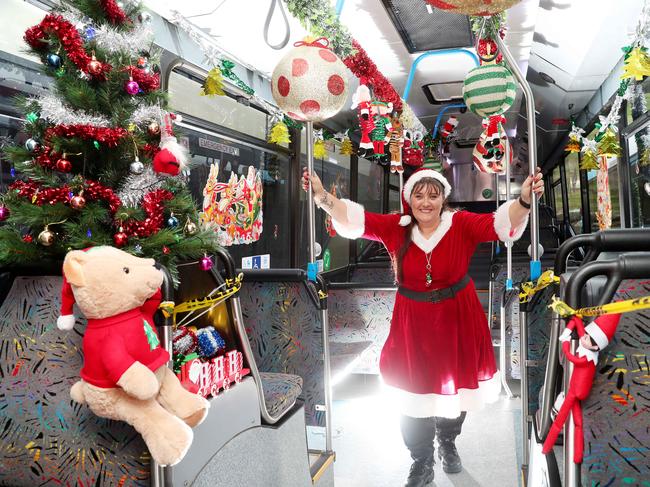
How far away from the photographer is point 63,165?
161 cm

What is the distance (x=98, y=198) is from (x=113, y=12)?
0.64 m

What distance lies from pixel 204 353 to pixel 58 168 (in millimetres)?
849

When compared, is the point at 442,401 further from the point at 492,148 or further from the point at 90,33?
the point at 90,33

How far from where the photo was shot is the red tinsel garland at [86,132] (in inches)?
63.2

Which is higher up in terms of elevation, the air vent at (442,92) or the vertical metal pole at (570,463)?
the air vent at (442,92)

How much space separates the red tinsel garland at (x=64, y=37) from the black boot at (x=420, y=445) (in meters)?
2.12

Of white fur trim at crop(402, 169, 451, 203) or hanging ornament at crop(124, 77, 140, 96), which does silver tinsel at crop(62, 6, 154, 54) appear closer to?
hanging ornament at crop(124, 77, 140, 96)

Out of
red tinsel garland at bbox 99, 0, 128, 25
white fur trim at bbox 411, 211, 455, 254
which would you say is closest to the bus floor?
white fur trim at bbox 411, 211, 455, 254

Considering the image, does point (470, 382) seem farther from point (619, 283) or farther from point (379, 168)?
point (379, 168)

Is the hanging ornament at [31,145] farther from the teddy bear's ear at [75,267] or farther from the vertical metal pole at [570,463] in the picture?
the vertical metal pole at [570,463]

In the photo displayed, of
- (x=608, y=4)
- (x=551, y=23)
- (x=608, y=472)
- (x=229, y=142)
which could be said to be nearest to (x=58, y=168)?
(x=608, y=472)

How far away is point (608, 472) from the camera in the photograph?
1189 millimetres

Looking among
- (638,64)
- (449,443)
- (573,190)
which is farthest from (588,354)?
(573,190)

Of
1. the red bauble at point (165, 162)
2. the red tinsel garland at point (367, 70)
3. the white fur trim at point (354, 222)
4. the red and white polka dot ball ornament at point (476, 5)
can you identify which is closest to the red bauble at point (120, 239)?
the red bauble at point (165, 162)
